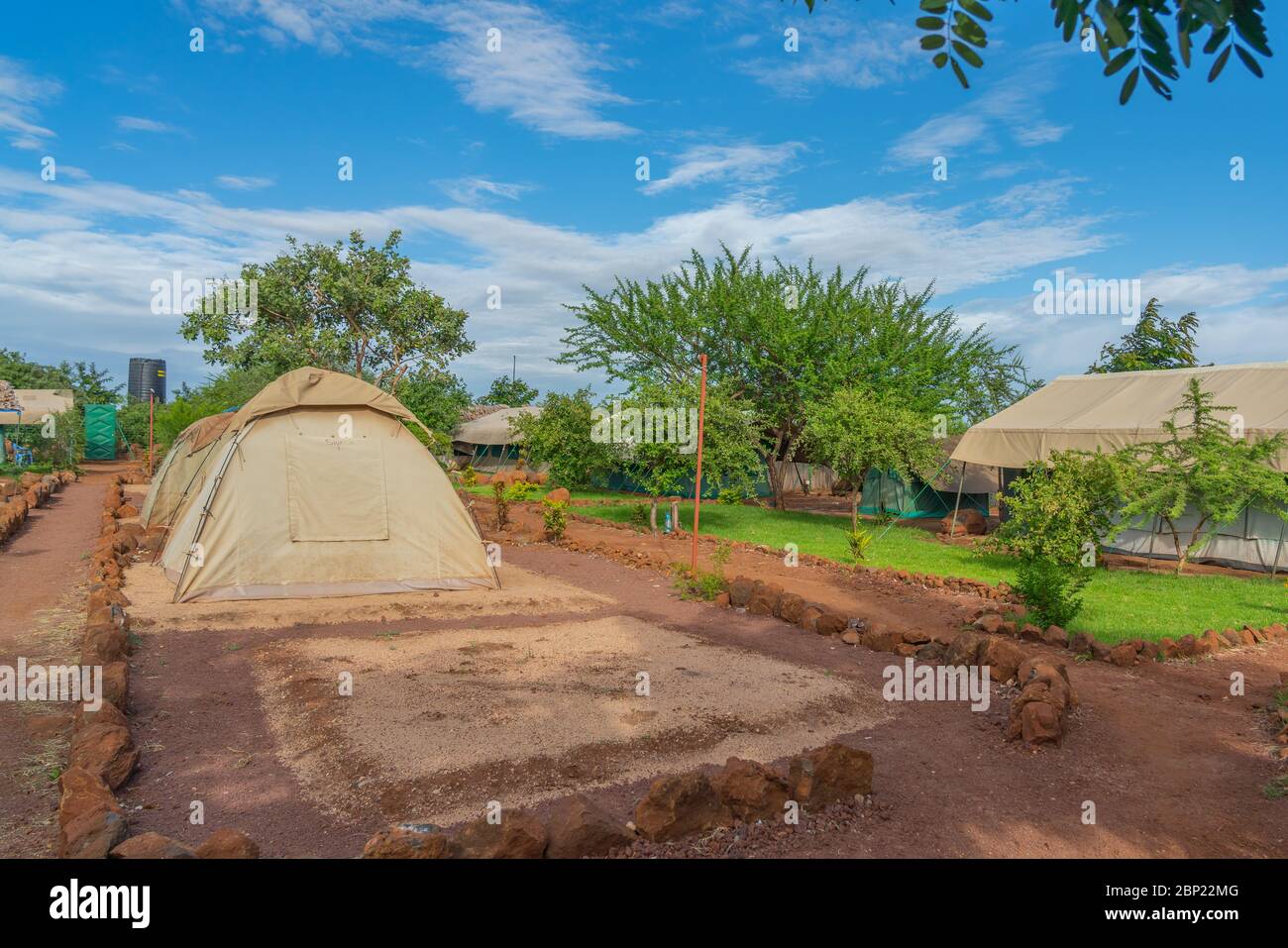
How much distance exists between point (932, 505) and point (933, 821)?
2121cm

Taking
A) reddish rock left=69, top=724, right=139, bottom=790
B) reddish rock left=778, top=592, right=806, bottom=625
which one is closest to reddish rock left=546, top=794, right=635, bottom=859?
reddish rock left=69, top=724, right=139, bottom=790

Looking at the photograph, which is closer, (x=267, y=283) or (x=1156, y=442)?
(x=1156, y=442)

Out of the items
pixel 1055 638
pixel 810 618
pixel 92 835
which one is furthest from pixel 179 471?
pixel 1055 638

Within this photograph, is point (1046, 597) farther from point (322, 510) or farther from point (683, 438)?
point (683, 438)

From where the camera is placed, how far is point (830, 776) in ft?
14.5

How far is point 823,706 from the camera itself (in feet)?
21.2

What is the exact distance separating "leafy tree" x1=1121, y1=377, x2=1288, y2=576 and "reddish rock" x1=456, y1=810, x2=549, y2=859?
12.8 meters

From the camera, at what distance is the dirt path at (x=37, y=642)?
417 centimetres

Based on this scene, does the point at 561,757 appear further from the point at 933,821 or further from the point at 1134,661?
the point at 1134,661

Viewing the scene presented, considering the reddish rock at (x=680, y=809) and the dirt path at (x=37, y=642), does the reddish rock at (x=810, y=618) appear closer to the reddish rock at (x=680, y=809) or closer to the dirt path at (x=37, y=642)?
the reddish rock at (x=680, y=809)

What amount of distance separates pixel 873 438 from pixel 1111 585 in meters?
6.34

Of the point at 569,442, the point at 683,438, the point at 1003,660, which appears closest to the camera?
the point at 1003,660

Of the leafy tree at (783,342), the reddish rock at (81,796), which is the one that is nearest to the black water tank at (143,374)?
the leafy tree at (783,342)
